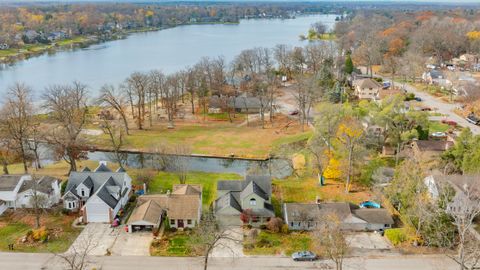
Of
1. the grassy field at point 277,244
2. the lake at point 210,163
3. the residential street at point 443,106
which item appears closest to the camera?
the grassy field at point 277,244

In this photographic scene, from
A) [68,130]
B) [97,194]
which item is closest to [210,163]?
[68,130]

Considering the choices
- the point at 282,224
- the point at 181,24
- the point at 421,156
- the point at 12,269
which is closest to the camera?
the point at 12,269

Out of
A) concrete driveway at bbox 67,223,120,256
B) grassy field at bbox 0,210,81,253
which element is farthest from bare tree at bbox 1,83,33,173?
concrete driveway at bbox 67,223,120,256

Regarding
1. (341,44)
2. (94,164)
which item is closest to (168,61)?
(341,44)

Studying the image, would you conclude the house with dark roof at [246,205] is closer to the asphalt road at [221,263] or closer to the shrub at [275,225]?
the shrub at [275,225]

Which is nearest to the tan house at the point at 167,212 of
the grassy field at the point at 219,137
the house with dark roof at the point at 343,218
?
the house with dark roof at the point at 343,218

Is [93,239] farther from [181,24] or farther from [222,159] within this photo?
[181,24]

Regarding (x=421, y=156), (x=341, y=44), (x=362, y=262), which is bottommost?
Result: (x=362, y=262)
